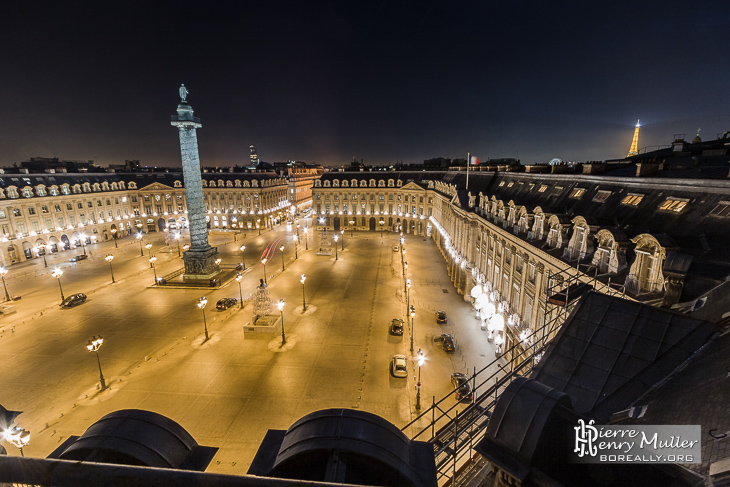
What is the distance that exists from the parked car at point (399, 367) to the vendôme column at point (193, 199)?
34.1 metres

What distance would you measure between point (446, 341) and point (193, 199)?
137 feet

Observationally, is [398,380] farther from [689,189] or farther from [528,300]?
[689,189]

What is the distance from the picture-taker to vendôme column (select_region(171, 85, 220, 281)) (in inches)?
1911

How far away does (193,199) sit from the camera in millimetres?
50000

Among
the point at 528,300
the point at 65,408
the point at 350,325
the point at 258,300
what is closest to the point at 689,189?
the point at 528,300

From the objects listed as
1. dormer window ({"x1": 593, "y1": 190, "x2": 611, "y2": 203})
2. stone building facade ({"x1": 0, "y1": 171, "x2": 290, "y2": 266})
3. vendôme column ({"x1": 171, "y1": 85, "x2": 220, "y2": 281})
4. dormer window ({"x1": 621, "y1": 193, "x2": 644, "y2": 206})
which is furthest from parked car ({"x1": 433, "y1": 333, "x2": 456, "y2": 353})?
stone building facade ({"x1": 0, "y1": 171, "x2": 290, "y2": 266})

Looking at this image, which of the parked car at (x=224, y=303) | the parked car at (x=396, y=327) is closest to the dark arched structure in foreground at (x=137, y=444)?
the parked car at (x=396, y=327)

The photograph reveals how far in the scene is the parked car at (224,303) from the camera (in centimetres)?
4012

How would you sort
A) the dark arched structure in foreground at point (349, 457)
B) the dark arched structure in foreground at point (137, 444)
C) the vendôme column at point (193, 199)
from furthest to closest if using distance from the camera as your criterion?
the vendôme column at point (193, 199) < the dark arched structure in foreground at point (137, 444) < the dark arched structure in foreground at point (349, 457)

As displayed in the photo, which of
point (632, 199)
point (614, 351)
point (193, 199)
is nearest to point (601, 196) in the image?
point (632, 199)

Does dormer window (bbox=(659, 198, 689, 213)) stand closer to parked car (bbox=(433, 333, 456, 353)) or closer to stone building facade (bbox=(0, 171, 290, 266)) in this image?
parked car (bbox=(433, 333, 456, 353))

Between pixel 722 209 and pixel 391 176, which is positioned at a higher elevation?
pixel 391 176

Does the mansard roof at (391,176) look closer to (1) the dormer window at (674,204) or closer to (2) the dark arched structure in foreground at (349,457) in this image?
(1) the dormer window at (674,204)

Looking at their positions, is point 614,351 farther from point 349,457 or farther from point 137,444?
point 137,444
